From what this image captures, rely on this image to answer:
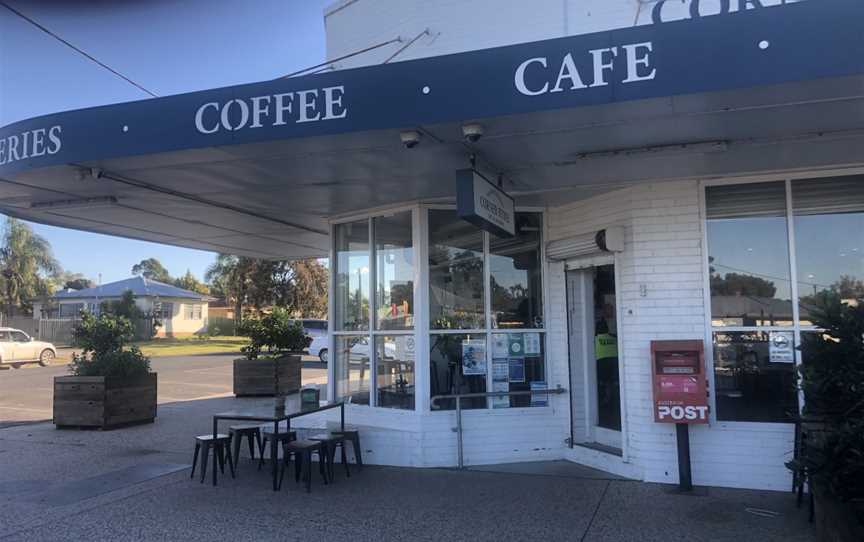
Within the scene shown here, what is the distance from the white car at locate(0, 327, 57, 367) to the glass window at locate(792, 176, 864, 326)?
25514mm

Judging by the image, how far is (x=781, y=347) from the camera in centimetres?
629

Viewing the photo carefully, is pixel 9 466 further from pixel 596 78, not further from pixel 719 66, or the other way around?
pixel 719 66

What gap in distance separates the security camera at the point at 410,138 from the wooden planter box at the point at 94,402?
7.57 meters

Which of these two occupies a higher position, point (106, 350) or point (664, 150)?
point (664, 150)

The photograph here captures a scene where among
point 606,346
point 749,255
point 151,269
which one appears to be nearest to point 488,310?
point 606,346

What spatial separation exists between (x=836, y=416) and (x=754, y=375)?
5.63ft

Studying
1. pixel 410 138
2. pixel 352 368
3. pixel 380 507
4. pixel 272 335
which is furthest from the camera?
pixel 272 335

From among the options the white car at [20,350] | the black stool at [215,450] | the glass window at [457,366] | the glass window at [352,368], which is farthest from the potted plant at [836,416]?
the white car at [20,350]

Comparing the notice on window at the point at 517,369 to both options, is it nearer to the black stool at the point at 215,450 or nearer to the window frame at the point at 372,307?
the window frame at the point at 372,307

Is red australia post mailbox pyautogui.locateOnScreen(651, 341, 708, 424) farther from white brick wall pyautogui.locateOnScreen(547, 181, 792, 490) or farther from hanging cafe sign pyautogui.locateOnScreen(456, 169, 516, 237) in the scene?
hanging cafe sign pyautogui.locateOnScreen(456, 169, 516, 237)

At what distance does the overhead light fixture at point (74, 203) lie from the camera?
24.3 feet

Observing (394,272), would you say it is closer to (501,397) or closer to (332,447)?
(501,397)

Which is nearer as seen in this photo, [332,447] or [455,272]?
[332,447]

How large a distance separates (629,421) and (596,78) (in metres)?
3.78
